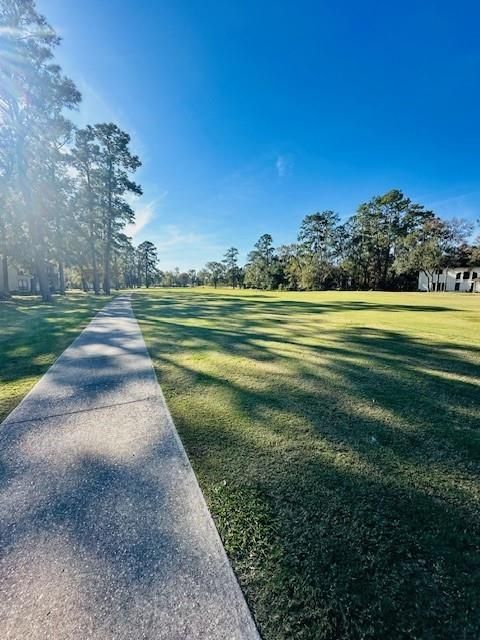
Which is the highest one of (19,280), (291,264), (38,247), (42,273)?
(291,264)

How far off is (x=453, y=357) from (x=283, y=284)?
59332 millimetres

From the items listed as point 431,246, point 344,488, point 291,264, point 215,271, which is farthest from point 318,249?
point 344,488

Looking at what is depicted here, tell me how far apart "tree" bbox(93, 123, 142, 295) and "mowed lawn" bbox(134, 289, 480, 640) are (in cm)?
2473

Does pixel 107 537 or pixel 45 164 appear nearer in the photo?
pixel 107 537

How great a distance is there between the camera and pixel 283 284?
2505 inches

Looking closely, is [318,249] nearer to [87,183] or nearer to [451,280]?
[451,280]

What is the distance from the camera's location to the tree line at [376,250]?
1839 inches

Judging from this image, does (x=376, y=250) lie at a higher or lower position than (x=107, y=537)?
higher

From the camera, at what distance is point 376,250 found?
5541cm

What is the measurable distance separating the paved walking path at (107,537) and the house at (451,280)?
198ft

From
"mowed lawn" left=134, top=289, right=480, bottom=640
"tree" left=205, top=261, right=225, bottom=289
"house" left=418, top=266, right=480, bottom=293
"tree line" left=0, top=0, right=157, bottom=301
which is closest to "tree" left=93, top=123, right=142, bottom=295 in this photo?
"tree line" left=0, top=0, right=157, bottom=301

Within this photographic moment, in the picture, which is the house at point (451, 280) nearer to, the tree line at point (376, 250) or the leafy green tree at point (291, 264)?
the tree line at point (376, 250)

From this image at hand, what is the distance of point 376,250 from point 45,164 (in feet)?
176

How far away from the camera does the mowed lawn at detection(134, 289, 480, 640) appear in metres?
1.24
